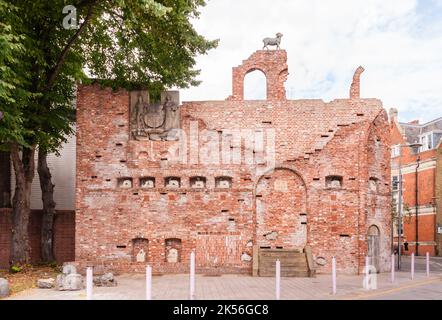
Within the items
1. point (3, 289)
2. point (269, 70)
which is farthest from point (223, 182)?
point (3, 289)

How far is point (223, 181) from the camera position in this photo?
67.7 feet

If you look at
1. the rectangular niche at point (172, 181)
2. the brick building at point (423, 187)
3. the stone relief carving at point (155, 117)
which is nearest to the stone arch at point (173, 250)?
the rectangular niche at point (172, 181)

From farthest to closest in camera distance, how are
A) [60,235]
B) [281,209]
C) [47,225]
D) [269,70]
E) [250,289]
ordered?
[60,235], [47,225], [269,70], [281,209], [250,289]

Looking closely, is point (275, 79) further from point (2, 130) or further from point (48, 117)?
point (2, 130)

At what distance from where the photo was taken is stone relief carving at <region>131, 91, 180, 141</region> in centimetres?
2072

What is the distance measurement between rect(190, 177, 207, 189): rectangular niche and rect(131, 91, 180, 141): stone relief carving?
6.65 ft

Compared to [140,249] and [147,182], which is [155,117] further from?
[140,249]

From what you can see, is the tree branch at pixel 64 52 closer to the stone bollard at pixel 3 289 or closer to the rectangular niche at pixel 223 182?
the rectangular niche at pixel 223 182

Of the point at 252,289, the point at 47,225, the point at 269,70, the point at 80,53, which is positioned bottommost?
the point at 252,289

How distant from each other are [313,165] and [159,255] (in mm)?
7811

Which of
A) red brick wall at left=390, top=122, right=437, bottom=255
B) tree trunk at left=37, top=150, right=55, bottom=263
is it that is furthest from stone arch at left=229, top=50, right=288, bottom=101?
red brick wall at left=390, top=122, right=437, bottom=255

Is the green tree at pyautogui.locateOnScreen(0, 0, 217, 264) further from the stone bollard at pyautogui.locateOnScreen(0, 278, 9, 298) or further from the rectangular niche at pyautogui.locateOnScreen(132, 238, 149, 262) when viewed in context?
the stone bollard at pyautogui.locateOnScreen(0, 278, 9, 298)

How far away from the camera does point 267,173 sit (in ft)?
67.4

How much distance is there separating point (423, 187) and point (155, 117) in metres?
29.8
